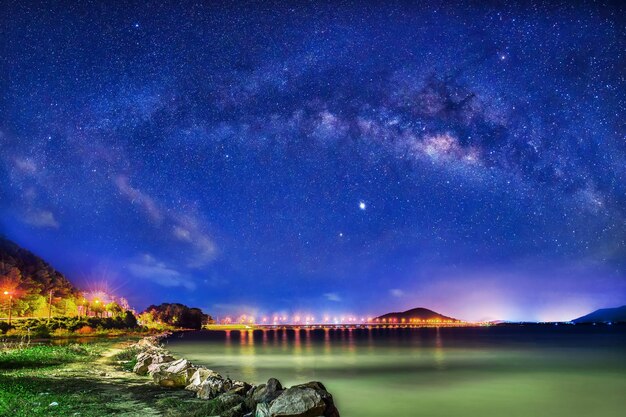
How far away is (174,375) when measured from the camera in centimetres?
2350

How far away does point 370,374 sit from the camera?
4253 centimetres

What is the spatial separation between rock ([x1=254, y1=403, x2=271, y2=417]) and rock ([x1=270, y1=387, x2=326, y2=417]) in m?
0.15

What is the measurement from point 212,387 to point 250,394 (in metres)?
2.28

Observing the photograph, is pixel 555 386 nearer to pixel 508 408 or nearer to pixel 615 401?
pixel 615 401

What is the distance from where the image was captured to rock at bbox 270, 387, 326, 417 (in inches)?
608

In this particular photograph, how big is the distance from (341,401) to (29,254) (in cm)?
17252

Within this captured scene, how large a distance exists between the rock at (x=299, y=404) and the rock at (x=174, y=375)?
346 inches

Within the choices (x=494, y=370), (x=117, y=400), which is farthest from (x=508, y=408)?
(x=494, y=370)

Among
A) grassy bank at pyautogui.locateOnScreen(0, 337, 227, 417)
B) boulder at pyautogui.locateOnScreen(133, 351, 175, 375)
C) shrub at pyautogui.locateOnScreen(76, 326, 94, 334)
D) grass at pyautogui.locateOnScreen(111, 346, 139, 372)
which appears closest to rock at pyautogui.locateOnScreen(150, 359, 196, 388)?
grassy bank at pyautogui.locateOnScreen(0, 337, 227, 417)

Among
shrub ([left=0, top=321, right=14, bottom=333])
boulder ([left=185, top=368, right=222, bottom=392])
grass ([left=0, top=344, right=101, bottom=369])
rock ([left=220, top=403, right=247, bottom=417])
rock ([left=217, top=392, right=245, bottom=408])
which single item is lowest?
rock ([left=220, top=403, right=247, bottom=417])

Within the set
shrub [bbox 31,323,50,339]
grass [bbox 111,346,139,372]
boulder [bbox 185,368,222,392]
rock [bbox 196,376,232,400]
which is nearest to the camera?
rock [bbox 196,376,232,400]

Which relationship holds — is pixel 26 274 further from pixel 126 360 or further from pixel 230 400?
pixel 230 400

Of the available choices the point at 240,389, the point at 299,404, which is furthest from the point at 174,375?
the point at 299,404

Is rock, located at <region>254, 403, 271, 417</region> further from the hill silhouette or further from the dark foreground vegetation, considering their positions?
the hill silhouette
